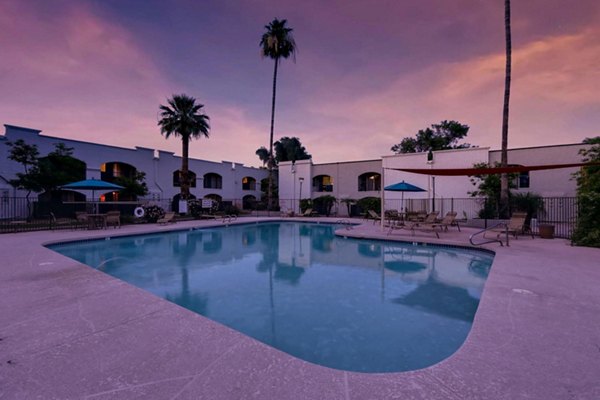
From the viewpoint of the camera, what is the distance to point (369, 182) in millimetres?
24938

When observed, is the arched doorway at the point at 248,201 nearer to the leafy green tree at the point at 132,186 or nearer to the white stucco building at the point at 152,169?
the white stucco building at the point at 152,169

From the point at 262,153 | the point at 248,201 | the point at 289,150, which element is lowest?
the point at 248,201

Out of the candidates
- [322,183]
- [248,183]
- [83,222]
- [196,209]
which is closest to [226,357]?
[83,222]

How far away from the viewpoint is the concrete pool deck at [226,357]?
1.91 metres

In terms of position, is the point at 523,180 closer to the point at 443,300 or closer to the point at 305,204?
the point at 305,204

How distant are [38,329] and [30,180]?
1762cm

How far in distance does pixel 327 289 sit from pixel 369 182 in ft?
66.4

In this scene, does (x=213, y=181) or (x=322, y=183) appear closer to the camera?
(x=322, y=183)

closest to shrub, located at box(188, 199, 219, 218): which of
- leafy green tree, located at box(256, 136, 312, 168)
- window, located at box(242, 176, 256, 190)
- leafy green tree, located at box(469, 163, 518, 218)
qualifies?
window, located at box(242, 176, 256, 190)

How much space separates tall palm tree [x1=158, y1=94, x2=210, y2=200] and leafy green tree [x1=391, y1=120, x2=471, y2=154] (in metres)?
21.4

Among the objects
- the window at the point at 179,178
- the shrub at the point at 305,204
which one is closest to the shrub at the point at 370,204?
the shrub at the point at 305,204

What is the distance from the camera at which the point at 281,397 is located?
1.82 meters

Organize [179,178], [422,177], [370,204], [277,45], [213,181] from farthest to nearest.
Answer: [213,181] < [179,178] < [277,45] < [370,204] < [422,177]

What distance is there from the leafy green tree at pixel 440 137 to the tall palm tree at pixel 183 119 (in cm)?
2137
